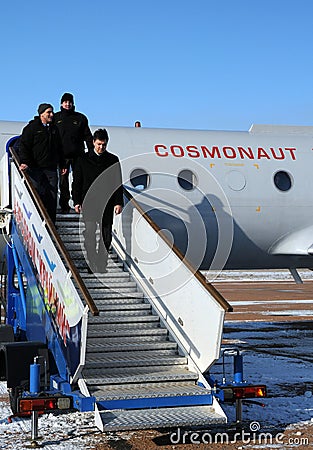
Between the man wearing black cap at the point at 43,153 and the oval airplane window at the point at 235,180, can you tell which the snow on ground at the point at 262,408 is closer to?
the man wearing black cap at the point at 43,153

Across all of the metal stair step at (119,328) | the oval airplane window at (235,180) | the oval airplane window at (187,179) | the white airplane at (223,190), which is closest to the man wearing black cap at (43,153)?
the metal stair step at (119,328)

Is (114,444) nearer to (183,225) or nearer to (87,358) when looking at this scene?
(87,358)

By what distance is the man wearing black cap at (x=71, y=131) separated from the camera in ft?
37.0

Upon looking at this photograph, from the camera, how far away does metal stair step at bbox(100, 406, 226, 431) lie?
7.38m

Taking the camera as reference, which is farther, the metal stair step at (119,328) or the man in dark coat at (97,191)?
the man in dark coat at (97,191)

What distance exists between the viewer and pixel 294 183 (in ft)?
46.7

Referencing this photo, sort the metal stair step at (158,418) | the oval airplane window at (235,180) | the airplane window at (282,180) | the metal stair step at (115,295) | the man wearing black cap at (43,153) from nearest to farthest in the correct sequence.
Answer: the metal stair step at (158,418)
the metal stair step at (115,295)
the man wearing black cap at (43,153)
the oval airplane window at (235,180)
the airplane window at (282,180)

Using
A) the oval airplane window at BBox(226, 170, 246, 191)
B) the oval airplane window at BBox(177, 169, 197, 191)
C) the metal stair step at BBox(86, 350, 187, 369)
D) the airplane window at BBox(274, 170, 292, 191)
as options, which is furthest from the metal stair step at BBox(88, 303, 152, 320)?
the airplane window at BBox(274, 170, 292, 191)

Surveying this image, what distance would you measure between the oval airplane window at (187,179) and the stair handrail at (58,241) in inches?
136

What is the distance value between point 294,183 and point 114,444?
772 cm

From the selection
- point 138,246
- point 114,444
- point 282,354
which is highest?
point 138,246

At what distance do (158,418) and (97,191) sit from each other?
350 cm

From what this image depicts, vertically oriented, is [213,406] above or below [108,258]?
below

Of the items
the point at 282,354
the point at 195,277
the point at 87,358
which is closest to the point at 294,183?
the point at 282,354
